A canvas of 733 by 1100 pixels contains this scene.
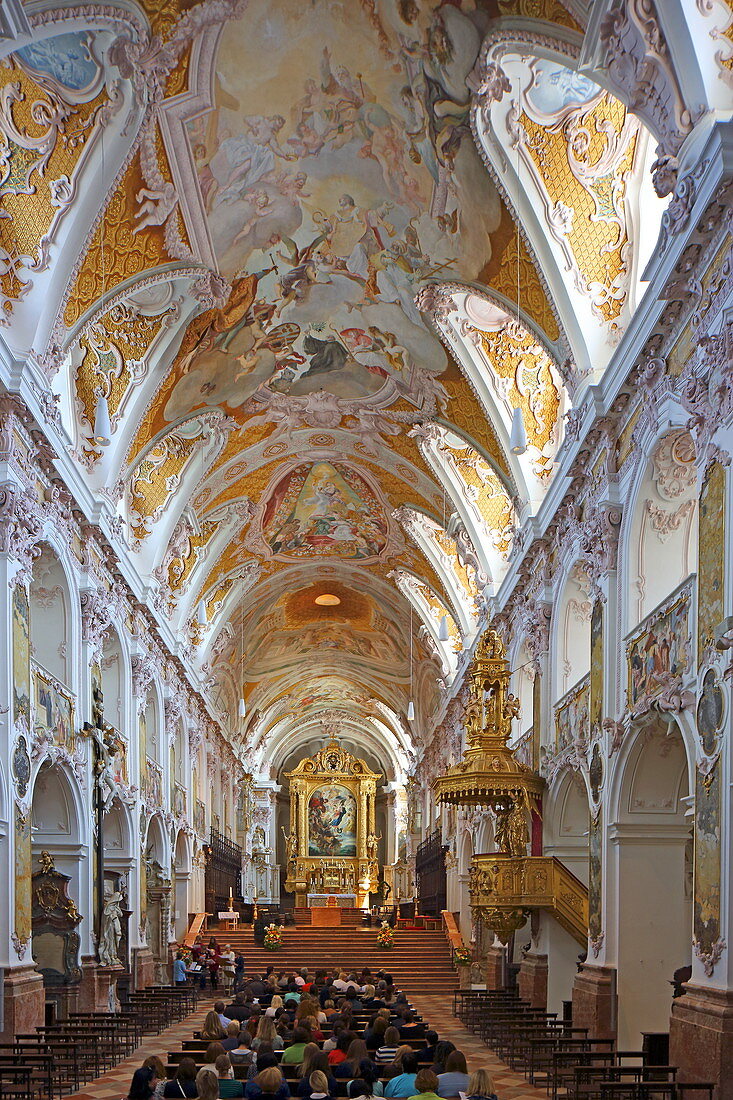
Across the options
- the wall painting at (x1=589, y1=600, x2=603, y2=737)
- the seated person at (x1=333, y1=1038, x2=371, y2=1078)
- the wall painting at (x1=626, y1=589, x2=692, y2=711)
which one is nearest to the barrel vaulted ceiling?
the wall painting at (x1=589, y1=600, x2=603, y2=737)

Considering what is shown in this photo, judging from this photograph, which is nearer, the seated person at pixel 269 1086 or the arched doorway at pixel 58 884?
the seated person at pixel 269 1086

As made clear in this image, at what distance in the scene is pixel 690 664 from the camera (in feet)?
38.9

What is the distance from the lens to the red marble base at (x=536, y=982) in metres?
18.8

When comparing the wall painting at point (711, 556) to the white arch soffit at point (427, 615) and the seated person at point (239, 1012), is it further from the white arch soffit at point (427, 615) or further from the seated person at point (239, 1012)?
the white arch soffit at point (427, 615)

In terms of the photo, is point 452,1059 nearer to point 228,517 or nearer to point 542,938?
point 542,938

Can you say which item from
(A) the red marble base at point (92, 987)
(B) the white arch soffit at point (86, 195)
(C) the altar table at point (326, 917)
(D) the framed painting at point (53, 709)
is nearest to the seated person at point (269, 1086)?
(D) the framed painting at point (53, 709)

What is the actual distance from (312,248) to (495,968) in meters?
14.2

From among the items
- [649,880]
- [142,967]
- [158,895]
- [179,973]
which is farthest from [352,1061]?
[158,895]

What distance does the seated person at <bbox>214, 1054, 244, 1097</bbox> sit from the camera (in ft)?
31.7

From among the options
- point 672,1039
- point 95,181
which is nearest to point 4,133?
point 95,181

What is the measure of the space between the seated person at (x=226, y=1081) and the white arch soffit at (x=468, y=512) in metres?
16.0

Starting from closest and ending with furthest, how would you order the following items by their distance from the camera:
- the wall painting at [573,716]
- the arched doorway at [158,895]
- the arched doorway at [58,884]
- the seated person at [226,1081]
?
the seated person at [226,1081], the wall painting at [573,716], the arched doorway at [58,884], the arched doorway at [158,895]

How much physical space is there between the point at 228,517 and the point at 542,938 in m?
14.2

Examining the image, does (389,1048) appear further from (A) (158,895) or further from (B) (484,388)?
(A) (158,895)
